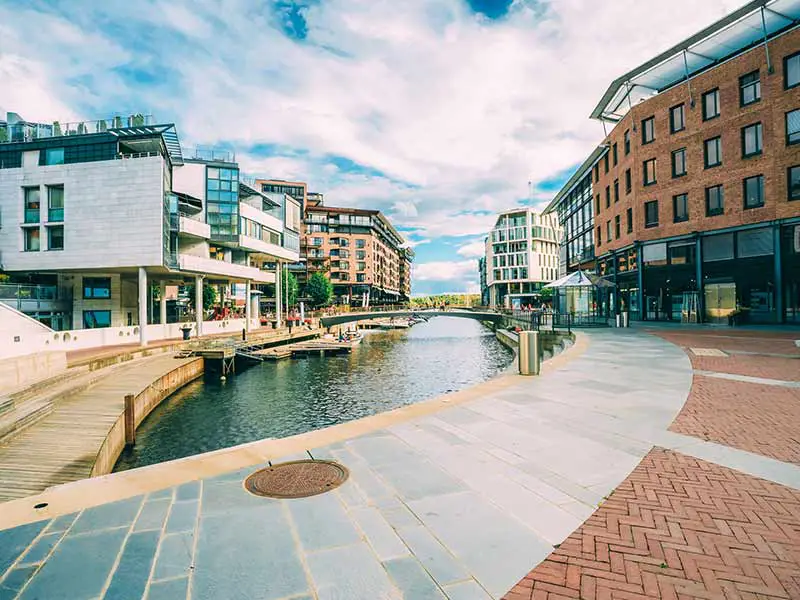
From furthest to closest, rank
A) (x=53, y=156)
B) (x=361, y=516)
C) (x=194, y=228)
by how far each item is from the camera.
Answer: (x=194, y=228) → (x=53, y=156) → (x=361, y=516)

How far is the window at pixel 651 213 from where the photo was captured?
114ft

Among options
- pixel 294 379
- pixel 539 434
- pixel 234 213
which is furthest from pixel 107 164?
pixel 539 434

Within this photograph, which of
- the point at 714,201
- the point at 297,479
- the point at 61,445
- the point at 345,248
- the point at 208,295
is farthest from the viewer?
the point at 345,248

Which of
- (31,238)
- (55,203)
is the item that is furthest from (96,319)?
(55,203)

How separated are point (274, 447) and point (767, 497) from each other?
6195 mm

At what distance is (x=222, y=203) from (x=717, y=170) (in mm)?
40210

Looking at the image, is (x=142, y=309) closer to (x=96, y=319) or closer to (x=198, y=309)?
(x=198, y=309)

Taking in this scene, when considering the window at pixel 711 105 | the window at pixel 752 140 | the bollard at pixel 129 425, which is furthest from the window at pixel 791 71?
the bollard at pixel 129 425

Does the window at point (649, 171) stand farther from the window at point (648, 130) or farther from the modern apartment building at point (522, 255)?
the modern apartment building at point (522, 255)

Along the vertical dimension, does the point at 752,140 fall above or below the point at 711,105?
below

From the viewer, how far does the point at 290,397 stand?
24.2 m

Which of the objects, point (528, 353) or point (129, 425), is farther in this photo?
point (129, 425)

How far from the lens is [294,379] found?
96.8ft

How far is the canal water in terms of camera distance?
17.0 meters
